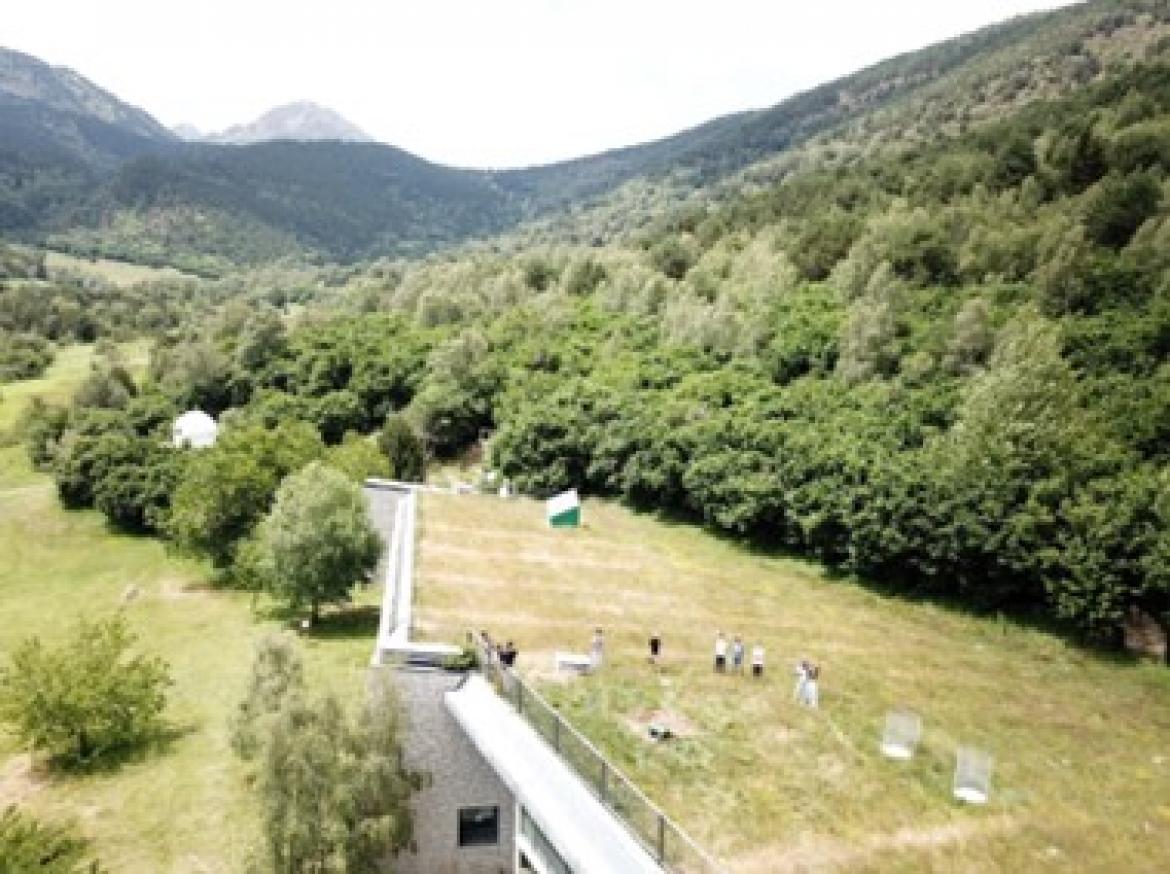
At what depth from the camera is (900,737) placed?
29672mm

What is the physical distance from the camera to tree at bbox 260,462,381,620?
147 ft

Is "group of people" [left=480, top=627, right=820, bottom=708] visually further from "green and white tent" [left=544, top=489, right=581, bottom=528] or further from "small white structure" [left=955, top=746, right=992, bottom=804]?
"green and white tent" [left=544, top=489, right=581, bottom=528]

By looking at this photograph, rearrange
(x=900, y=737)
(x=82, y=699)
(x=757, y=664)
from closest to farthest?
(x=900, y=737) → (x=757, y=664) → (x=82, y=699)

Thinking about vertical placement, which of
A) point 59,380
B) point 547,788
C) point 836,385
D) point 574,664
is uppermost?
point 836,385

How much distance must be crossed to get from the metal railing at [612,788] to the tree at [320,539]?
17.7m

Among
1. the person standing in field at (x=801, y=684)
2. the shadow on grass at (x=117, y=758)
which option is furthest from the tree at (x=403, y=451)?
the person standing in field at (x=801, y=684)

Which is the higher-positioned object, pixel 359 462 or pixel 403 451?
pixel 359 462

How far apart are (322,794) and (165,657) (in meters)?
29.8

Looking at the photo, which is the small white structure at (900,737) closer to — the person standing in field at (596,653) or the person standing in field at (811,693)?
the person standing in field at (811,693)

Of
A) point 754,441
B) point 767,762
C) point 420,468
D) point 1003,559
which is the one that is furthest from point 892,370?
point 767,762

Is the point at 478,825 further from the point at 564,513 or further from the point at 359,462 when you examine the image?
the point at 359,462

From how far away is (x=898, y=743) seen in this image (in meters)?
29.6

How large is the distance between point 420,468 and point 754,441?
32.4 m

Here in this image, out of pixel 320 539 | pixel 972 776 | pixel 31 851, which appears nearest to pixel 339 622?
pixel 320 539
